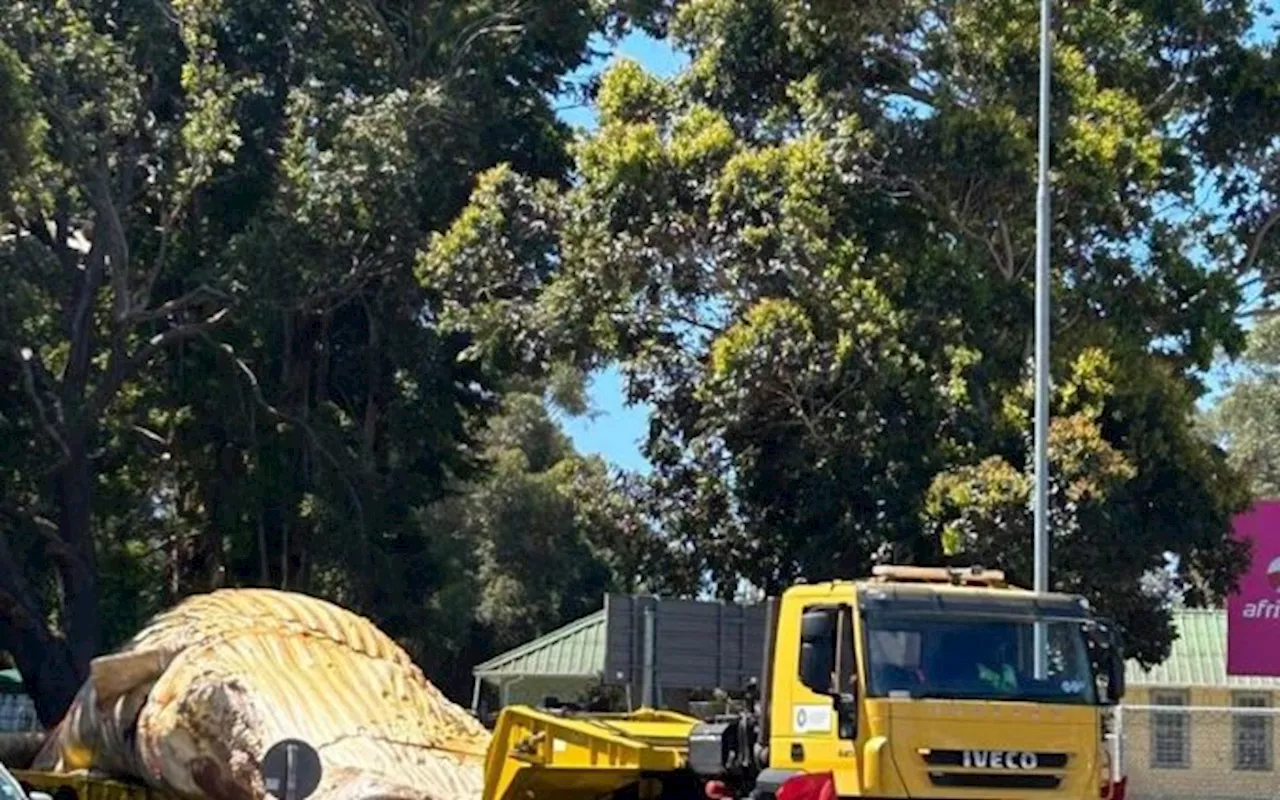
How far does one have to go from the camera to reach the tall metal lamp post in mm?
26422

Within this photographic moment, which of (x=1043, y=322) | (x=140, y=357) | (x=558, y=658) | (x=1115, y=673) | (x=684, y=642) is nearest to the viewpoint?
(x=1115, y=673)

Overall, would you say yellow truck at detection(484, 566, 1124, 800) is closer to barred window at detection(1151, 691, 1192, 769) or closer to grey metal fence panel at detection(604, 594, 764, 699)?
grey metal fence panel at detection(604, 594, 764, 699)

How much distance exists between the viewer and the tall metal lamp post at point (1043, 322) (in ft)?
86.7

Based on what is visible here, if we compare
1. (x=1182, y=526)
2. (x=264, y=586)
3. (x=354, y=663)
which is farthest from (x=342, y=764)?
(x=264, y=586)

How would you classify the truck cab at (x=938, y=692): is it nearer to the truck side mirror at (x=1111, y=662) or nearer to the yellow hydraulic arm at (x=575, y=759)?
the truck side mirror at (x=1111, y=662)

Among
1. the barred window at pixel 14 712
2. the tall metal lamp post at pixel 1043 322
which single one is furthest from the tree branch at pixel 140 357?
the tall metal lamp post at pixel 1043 322

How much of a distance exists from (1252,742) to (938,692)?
19.3 m

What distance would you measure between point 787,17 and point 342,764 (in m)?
14.8

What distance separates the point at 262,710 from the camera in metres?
21.5

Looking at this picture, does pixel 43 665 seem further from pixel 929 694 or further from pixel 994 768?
pixel 994 768

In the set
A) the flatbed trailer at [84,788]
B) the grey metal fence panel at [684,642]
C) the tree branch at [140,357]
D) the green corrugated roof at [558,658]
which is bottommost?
the flatbed trailer at [84,788]

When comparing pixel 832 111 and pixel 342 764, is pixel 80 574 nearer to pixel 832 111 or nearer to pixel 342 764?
pixel 832 111

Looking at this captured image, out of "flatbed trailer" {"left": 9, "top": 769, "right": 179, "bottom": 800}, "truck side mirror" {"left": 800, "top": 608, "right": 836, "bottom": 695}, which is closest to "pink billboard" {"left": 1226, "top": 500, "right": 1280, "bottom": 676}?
"flatbed trailer" {"left": 9, "top": 769, "right": 179, "bottom": 800}

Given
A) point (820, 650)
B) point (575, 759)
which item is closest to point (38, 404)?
point (575, 759)
